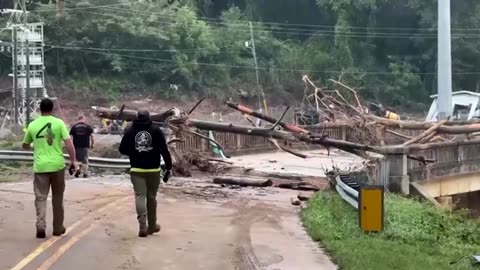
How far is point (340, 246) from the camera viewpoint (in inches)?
364

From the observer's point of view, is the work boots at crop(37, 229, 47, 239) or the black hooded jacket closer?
the work boots at crop(37, 229, 47, 239)

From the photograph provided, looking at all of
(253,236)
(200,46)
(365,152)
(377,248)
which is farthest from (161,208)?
(200,46)

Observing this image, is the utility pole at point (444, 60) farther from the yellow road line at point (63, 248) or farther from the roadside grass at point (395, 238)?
the yellow road line at point (63, 248)

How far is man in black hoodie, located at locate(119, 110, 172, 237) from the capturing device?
962cm

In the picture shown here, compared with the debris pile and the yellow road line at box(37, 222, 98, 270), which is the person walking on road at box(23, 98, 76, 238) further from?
the debris pile

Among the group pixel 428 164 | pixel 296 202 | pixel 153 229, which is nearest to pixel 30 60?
pixel 428 164

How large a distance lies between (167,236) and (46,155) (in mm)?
2047

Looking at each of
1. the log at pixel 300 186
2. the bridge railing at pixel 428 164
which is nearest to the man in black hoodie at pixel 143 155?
the bridge railing at pixel 428 164

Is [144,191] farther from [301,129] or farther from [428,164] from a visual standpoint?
[428,164]

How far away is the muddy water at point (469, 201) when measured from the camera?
78.6 ft

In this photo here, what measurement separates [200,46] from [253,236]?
60645mm

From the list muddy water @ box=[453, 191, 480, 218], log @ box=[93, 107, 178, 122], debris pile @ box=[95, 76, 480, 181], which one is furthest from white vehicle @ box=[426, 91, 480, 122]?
log @ box=[93, 107, 178, 122]

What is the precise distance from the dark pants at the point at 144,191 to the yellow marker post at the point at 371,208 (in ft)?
9.63

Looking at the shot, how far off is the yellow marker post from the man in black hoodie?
112 inches
